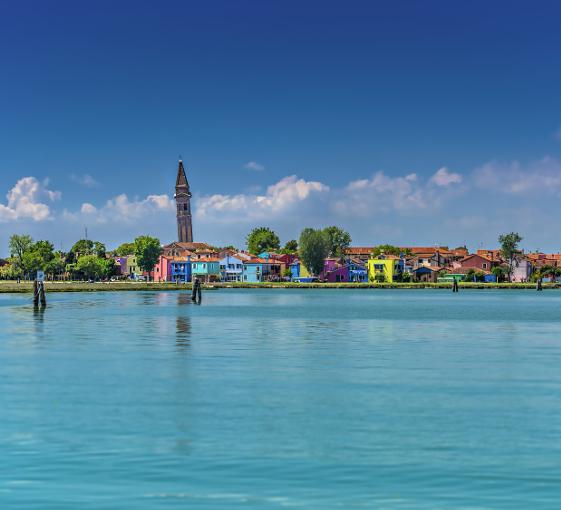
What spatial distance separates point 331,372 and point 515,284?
166 meters

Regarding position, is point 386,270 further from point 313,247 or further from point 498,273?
point 498,273

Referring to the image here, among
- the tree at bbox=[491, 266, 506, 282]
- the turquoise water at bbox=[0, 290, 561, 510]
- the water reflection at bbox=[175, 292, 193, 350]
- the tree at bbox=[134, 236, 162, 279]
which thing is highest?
the tree at bbox=[134, 236, 162, 279]

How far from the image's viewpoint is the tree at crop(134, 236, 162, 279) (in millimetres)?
193375

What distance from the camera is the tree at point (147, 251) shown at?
19338cm

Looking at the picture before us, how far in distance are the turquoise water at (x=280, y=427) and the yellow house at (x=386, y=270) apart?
156 m

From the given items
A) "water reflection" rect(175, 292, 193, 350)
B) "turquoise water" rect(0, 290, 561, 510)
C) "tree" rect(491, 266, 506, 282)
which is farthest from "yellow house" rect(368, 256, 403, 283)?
"turquoise water" rect(0, 290, 561, 510)

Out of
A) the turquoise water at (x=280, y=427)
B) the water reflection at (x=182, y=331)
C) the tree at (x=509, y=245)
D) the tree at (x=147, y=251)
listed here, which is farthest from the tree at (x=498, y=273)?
the turquoise water at (x=280, y=427)

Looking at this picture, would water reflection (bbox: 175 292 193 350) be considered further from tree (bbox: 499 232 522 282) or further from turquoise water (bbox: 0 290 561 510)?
tree (bbox: 499 232 522 282)

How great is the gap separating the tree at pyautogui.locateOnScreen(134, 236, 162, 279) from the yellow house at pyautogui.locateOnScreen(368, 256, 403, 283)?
53019 mm

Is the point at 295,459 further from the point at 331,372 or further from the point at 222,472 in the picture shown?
the point at 331,372

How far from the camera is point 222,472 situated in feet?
51.9

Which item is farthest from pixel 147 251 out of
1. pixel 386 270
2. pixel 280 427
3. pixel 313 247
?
pixel 280 427

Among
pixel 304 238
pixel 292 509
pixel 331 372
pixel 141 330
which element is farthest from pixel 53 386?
pixel 304 238

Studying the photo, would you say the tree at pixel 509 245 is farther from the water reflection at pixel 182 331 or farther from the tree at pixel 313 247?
the water reflection at pixel 182 331
